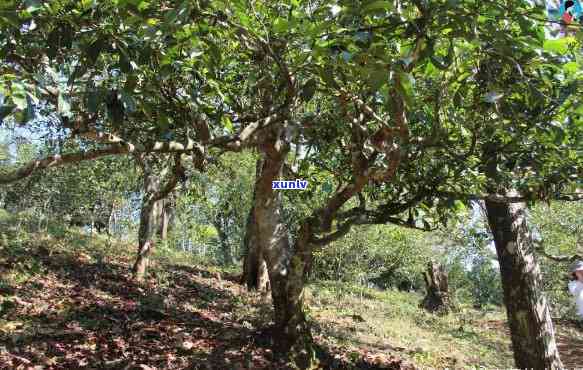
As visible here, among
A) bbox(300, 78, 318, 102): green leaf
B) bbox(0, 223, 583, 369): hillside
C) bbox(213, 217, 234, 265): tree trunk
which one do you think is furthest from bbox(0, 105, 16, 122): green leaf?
bbox(213, 217, 234, 265): tree trunk

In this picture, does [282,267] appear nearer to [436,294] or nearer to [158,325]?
[158,325]

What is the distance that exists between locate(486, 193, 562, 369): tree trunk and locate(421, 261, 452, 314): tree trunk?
475 inches

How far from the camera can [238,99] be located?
18.0 ft

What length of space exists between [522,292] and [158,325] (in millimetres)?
4396

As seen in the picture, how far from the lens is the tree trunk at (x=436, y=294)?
686 inches

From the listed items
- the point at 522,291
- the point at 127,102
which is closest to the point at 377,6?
the point at 127,102

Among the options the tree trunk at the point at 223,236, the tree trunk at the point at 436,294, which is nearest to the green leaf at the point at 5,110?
the tree trunk at the point at 436,294

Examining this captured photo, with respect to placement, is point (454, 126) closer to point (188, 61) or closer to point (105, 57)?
point (188, 61)

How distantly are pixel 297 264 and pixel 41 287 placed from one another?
4164mm

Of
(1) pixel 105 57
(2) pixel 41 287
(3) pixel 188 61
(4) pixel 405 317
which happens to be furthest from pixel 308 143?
(4) pixel 405 317

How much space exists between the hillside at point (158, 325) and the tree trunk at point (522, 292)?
4.99 feet

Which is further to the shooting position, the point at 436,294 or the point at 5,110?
the point at 436,294

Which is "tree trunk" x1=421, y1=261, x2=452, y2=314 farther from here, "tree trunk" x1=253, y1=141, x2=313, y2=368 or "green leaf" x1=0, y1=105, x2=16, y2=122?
"green leaf" x1=0, y1=105, x2=16, y2=122

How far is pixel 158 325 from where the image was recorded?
242 inches
